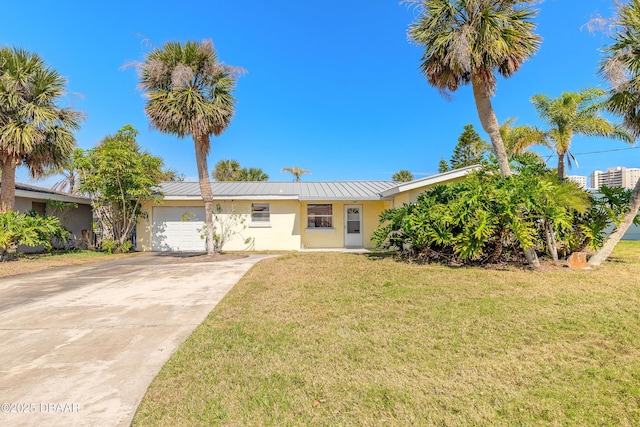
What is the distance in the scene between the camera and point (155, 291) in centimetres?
673

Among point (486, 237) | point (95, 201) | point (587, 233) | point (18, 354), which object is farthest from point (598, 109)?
point (95, 201)

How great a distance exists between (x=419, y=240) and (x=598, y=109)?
41.5 ft

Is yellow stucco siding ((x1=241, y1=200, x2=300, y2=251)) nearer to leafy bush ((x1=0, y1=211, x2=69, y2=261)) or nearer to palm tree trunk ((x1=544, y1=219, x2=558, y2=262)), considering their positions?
leafy bush ((x1=0, y1=211, x2=69, y2=261))

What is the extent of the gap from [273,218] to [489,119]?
33.2 feet

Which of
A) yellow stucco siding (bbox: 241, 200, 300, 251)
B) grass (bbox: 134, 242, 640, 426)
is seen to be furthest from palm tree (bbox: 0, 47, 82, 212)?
grass (bbox: 134, 242, 640, 426)

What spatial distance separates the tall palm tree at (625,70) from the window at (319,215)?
401 inches

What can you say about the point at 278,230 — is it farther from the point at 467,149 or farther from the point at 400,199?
the point at 467,149

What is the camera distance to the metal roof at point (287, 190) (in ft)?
48.5

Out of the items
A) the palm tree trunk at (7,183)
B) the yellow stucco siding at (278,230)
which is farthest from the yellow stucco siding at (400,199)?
the palm tree trunk at (7,183)

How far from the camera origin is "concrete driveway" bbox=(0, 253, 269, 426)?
262cm

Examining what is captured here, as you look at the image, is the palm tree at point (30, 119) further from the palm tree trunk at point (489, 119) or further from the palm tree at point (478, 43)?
the palm tree trunk at point (489, 119)

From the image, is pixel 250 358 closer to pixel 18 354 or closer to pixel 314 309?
pixel 314 309

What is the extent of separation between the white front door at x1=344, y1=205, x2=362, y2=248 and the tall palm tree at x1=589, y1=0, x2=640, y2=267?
30.2ft

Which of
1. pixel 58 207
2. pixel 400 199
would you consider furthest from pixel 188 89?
pixel 400 199
